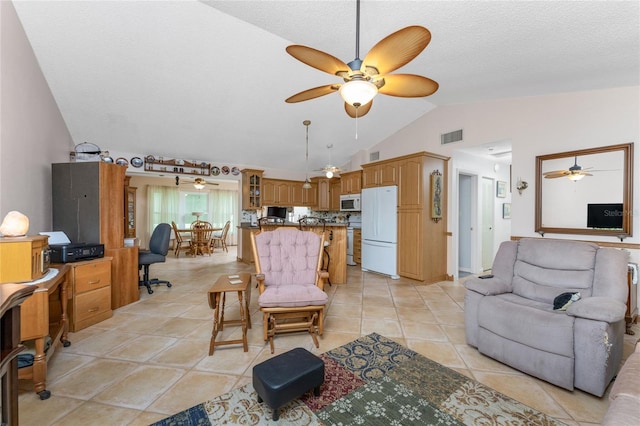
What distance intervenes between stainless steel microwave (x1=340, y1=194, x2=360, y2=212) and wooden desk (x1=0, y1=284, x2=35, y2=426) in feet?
18.3

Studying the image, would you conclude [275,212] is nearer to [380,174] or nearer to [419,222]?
[380,174]

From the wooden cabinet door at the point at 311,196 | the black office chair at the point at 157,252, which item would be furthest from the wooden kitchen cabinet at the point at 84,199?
the wooden cabinet door at the point at 311,196

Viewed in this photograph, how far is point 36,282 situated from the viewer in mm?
1899

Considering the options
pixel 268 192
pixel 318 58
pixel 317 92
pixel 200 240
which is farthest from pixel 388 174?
pixel 200 240

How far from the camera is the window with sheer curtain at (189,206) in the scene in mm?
8273

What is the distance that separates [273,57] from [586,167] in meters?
4.25

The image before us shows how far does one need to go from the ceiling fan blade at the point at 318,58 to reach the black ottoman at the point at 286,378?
6.47 ft

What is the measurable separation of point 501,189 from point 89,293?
7256 millimetres

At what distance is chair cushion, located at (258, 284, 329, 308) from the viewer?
2.45 m

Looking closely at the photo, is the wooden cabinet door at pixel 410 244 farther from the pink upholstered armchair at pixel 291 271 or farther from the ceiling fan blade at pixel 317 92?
the ceiling fan blade at pixel 317 92

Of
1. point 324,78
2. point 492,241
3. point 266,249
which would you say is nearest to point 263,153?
point 324,78

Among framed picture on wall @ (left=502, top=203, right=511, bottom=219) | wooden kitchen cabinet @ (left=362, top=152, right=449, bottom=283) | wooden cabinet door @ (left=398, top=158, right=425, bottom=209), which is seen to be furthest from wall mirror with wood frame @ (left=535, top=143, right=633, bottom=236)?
framed picture on wall @ (left=502, top=203, right=511, bottom=219)

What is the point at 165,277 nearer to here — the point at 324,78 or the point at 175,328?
the point at 175,328

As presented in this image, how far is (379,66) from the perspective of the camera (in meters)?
1.71
